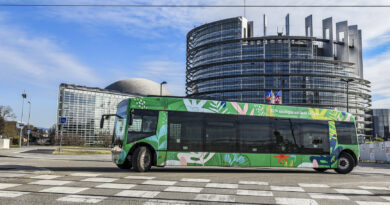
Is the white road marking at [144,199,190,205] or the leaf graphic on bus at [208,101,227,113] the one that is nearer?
the white road marking at [144,199,190,205]

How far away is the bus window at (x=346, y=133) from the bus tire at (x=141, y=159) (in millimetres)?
9689

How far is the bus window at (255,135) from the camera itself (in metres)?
15.6

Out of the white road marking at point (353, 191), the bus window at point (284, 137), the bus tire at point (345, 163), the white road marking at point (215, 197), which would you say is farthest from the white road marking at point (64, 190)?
the bus tire at point (345, 163)

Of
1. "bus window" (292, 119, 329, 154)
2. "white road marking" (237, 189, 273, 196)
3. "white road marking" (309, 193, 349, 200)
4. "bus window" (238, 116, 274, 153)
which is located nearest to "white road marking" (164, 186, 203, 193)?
"white road marking" (237, 189, 273, 196)

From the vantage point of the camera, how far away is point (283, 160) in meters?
15.9

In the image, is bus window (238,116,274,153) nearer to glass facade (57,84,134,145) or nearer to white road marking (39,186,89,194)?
white road marking (39,186,89,194)

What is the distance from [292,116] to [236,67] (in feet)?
348

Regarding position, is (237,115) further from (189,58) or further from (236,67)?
(189,58)

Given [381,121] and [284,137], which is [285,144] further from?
[381,121]

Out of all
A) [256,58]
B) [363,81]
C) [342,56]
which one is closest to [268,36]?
[256,58]

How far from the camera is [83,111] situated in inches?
3639

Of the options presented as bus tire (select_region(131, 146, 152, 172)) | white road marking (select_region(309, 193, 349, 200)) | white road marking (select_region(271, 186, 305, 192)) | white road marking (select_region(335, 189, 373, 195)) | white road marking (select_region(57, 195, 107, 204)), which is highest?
bus tire (select_region(131, 146, 152, 172))

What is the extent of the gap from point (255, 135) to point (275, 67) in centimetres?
10710

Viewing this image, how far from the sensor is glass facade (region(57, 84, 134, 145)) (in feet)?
291
